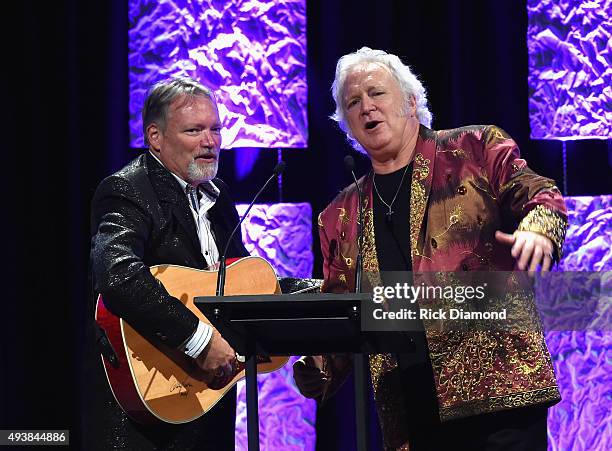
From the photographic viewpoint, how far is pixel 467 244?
8.45ft

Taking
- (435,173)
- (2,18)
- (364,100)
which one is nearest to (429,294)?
(435,173)

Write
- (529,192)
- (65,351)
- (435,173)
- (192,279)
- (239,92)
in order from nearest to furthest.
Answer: (529,192) < (435,173) < (192,279) < (65,351) < (239,92)

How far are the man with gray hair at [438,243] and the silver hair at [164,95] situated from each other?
0.56m

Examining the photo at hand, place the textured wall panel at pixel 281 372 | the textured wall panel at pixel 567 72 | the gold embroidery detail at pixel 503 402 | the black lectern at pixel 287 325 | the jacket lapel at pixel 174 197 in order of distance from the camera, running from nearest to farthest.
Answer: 1. the black lectern at pixel 287 325
2. the gold embroidery detail at pixel 503 402
3. the jacket lapel at pixel 174 197
4. the textured wall panel at pixel 281 372
5. the textured wall panel at pixel 567 72

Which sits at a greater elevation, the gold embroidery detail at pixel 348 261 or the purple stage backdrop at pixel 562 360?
the gold embroidery detail at pixel 348 261

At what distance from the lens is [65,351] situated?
11.8ft

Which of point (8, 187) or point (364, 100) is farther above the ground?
point (364, 100)

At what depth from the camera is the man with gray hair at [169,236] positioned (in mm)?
2766

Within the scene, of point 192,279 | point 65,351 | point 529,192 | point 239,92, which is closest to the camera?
point 529,192

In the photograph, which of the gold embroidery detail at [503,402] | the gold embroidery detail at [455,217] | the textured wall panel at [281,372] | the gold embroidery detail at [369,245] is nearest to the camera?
the gold embroidery detail at [503,402]

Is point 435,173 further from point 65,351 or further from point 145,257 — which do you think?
point 65,351

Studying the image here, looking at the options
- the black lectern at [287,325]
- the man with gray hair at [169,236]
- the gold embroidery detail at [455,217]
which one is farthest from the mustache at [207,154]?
the black lectern at [287,325]

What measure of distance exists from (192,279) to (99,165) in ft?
3.25

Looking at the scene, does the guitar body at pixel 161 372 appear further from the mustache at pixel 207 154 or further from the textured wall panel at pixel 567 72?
the textured wall panel at pixel 567 72
